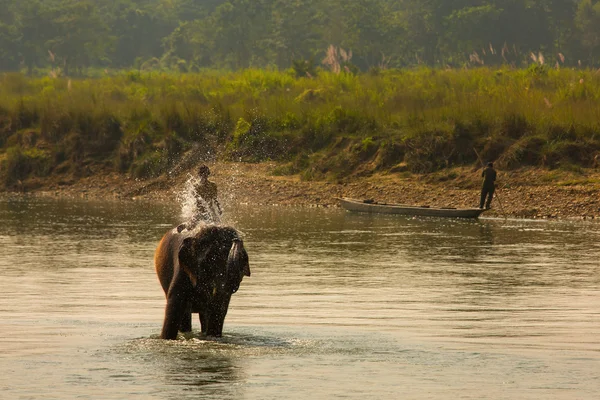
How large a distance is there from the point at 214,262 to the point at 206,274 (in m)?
0.15

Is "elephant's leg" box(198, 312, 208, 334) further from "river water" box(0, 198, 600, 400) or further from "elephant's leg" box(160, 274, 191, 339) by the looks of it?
"elephant's leg" box(160, 274, 191, 339)

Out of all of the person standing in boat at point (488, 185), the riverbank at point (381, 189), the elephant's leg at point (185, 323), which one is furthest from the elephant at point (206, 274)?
the riverbank at point (381, 189)

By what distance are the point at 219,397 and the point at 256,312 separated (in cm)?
A: 515

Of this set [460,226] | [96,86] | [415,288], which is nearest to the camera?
[415,288]

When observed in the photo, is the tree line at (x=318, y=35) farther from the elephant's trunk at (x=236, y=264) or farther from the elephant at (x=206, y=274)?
the elephant's trunk at (x=236, y=264)

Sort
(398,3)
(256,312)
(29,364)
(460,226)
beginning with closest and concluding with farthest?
1. (29,364)
2. (256,312)
3. (460,226)
4. (398,3)

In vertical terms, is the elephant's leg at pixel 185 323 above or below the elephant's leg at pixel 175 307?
below

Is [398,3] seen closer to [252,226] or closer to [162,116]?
[162,116]

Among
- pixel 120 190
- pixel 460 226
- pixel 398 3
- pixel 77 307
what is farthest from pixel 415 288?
pixel 398 3

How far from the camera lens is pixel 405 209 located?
1329 inches

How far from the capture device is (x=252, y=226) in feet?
102

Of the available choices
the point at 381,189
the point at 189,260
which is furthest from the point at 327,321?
the point at 381,189

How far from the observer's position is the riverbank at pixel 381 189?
34.1 meters

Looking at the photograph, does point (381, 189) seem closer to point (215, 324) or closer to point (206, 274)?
point (215, 324)
